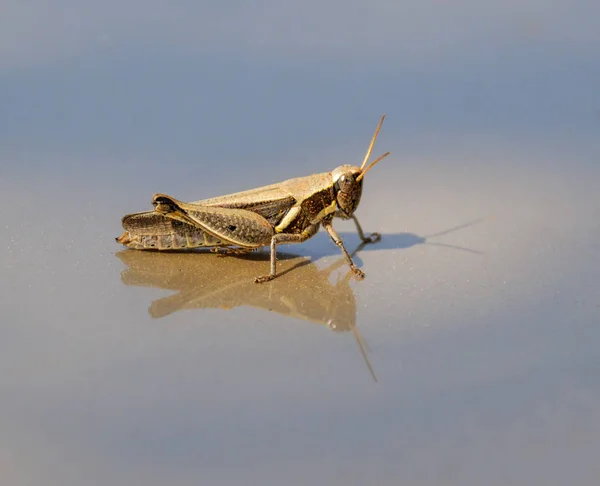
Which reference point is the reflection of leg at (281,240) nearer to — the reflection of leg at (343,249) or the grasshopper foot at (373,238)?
the reflection of leg at (343,249)

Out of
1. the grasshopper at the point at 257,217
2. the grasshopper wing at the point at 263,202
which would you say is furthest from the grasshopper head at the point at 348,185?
the grasshopper wing at the point at 263,202

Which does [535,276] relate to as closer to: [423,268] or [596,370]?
[423,268]

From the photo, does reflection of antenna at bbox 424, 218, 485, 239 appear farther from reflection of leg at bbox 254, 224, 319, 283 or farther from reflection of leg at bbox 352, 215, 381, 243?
reflection of leg at bbox 254, 224, 319, 283

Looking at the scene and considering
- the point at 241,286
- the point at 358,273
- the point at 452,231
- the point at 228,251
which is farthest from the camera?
the point at 452,231

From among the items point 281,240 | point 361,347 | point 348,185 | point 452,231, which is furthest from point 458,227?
point 361,347

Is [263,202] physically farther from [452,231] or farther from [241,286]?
[452,231]

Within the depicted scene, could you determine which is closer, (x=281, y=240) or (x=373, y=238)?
(x=281, y=240)

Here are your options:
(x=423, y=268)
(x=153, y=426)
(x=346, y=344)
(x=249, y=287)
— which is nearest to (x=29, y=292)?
(x=249, y=287)
